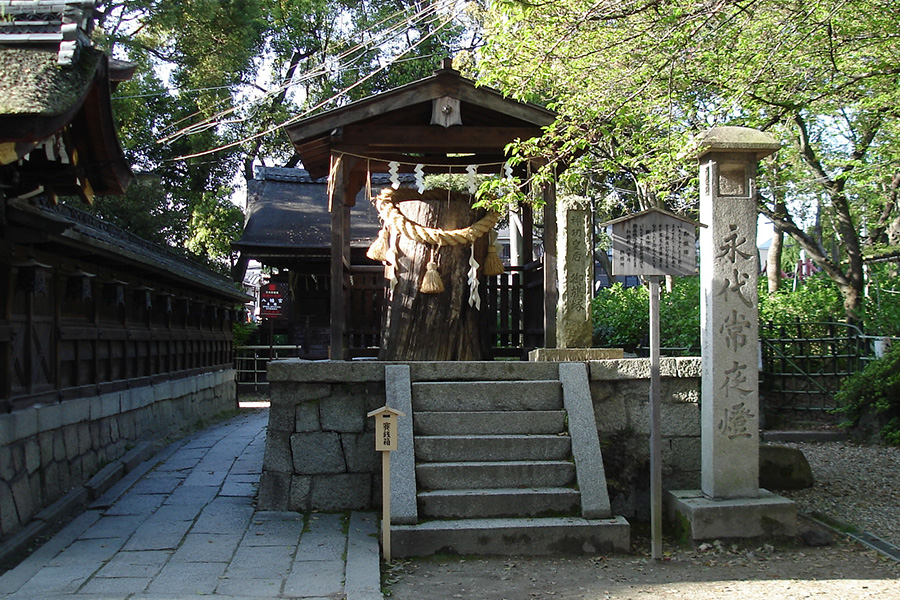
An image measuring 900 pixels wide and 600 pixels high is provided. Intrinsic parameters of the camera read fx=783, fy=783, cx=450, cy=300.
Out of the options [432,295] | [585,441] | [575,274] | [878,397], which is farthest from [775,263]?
[585,441]

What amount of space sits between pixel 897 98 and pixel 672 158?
8.46 ft

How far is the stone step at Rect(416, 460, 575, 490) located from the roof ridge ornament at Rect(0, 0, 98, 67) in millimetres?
4036

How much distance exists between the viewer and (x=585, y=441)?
22.4 feet

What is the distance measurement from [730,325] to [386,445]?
3082 mm

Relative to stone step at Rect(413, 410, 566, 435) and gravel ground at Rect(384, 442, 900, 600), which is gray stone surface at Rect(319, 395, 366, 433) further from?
gravel ground at Rect(384, 442, 900, 600)

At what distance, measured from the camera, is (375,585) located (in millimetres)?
5199

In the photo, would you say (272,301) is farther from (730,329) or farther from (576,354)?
(730,329)

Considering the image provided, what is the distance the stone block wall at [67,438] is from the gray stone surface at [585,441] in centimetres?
470

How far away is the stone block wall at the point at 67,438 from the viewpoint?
6.62 meters

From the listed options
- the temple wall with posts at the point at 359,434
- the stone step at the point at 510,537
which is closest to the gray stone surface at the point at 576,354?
the temple wall with posts at the point at 359,434

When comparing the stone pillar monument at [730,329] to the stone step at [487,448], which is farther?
the stone step at [487,448]

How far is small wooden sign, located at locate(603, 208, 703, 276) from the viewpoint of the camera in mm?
6332

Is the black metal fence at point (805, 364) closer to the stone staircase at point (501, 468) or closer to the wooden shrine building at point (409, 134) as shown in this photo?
the wooden shrine building at point (409, 134)

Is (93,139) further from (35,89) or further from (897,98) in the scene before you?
(897,98)
